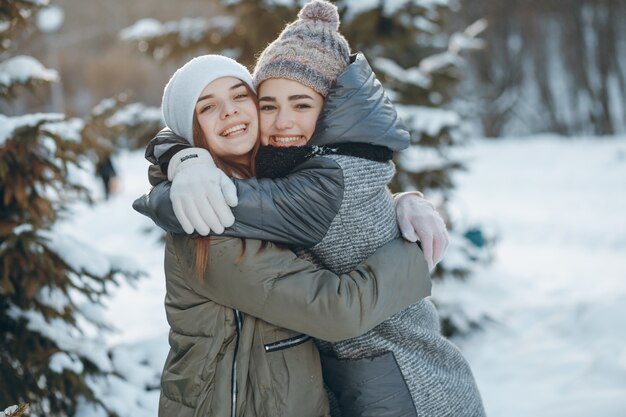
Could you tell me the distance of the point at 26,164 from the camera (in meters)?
3.26

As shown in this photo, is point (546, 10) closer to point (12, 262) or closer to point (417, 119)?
point (417, 119)

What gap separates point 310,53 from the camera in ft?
7.39

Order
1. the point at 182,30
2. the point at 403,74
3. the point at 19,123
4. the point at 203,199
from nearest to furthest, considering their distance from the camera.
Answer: the point at 203,199, the point at 19,123, the point at 403,74, the point at 182,30

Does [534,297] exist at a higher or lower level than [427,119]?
lower

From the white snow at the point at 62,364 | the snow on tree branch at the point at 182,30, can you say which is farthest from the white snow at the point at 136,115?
the white snow at the point at 62,364

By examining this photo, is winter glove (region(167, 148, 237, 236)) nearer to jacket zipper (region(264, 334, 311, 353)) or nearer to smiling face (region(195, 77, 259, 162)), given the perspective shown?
smiling face (region(195, 77, 259, 162))

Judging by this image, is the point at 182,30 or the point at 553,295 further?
the point at 553,295

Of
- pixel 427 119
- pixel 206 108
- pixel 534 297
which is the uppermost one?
pixel 206 108

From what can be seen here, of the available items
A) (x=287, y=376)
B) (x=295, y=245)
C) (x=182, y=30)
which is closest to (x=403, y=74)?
(x=182, y=30)

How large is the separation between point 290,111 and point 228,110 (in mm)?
215

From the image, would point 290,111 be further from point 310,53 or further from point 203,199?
point 203,199

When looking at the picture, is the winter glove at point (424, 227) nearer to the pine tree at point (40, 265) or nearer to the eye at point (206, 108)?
the eye at point (206, 108)

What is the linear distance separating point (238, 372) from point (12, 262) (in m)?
1.83

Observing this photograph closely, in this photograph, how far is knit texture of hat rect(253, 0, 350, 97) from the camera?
2234 millimetres
